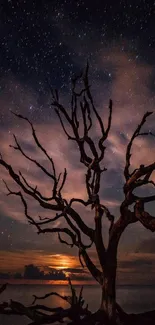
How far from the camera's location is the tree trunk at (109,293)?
312 inches

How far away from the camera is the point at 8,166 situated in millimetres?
8781

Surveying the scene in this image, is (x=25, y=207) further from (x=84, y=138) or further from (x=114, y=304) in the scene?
(x=114, y=304)

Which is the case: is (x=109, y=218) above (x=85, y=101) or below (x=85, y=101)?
below

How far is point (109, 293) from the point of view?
8.05 m

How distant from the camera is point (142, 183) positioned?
→ 7.89 meters

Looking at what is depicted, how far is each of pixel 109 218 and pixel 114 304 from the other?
2.03 metres

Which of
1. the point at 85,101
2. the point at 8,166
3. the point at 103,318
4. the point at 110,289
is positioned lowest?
the point at 103,318

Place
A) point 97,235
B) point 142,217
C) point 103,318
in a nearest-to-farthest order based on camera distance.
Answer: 1. point 142,217
2. point 103,318
3. point 97,235

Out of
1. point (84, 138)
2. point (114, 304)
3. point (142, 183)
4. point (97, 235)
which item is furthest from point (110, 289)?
point (84, 138)

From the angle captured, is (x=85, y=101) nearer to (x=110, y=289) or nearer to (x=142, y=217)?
(x=142, y=217)

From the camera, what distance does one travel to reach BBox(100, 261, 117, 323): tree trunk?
26.0 feet

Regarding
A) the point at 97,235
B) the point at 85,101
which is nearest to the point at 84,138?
the point at 85,101

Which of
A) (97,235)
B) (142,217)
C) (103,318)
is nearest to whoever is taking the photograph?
(142,217)

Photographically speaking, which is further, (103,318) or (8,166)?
(8,166)
